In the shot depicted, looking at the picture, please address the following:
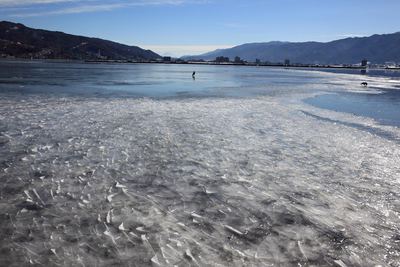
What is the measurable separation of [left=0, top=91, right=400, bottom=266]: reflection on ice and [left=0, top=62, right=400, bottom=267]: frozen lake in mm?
30

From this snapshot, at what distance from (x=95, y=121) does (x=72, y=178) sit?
28.7ft

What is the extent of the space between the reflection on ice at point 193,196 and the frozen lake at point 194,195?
0.03m

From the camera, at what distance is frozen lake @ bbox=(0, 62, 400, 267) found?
6.12m

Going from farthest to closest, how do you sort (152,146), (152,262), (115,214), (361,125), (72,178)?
(361,125) → (152,146) → (72,178) → (115,214) → (152,262)

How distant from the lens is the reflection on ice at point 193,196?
20.1 feet

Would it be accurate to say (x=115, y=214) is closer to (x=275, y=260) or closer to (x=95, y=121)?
(x=275, y=260)

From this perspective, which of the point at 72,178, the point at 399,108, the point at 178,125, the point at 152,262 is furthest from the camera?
the point at 399,108

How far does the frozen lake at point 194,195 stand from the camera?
20.1 feet

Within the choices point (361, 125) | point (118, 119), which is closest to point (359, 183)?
point (361, 125)

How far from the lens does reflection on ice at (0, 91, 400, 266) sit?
20.1 ft

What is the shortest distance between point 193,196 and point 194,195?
8 cm

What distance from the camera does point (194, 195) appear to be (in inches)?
343

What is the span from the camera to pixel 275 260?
5926mm

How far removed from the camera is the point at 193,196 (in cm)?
865
